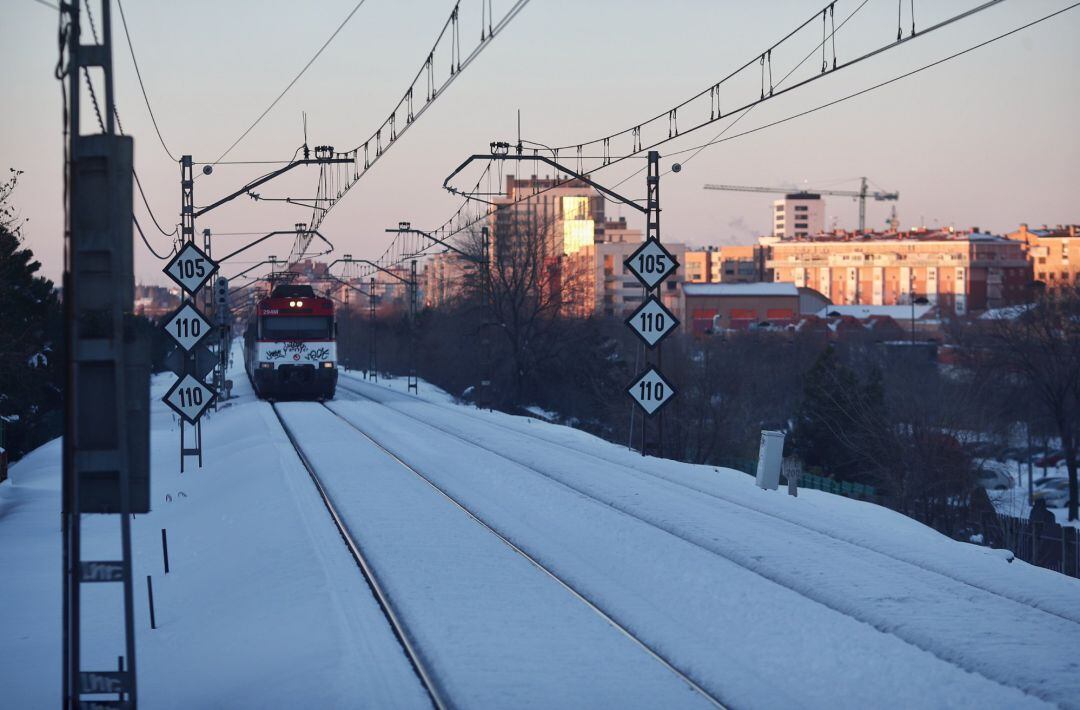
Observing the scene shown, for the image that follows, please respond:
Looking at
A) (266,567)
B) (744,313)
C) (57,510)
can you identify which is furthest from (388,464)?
(744,313)

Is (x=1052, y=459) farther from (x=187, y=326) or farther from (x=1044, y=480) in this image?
(x=187, y=326)

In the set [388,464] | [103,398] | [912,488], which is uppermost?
[103,398]

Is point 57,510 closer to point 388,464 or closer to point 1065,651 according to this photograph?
point 388,464

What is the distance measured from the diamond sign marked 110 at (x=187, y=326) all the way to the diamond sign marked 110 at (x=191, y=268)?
56cm

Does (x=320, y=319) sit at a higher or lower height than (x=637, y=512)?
higher

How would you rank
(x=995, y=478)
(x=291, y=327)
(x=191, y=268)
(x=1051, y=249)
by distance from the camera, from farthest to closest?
(x=1051, y=249) → (x=995, y=478) → (x=291, y=327) → (x=191, y=268)

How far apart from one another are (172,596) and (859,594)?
27.0 ft

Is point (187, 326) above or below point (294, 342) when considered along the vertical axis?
above

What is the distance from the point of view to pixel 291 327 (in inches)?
1802

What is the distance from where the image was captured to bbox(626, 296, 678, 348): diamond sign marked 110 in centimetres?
2339

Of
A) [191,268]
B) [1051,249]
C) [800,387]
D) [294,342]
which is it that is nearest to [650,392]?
[191,268]

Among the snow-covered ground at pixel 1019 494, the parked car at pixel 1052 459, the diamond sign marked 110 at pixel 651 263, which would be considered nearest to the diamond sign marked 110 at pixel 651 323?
the diamond sign marked 110 at pixel 651 263

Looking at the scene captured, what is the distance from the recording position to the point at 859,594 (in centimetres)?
1160

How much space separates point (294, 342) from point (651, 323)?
83.6ft
